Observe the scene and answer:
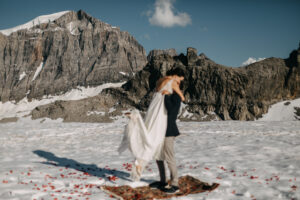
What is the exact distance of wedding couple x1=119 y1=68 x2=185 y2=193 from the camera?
6922mm

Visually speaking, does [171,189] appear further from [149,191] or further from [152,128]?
[152,128]

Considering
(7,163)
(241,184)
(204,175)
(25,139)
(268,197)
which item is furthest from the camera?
(25,139)

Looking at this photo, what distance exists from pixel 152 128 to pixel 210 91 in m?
118

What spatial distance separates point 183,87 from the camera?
12419 cm

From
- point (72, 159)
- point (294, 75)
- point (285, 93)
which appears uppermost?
point (294, 75)

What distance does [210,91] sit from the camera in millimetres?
120875

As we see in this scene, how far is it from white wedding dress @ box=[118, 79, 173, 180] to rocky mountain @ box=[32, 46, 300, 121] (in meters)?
102

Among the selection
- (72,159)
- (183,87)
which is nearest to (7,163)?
(72,159)

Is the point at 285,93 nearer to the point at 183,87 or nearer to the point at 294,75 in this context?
the point at 294,75

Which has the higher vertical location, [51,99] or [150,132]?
[51,99]

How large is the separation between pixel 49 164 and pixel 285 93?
143756mm

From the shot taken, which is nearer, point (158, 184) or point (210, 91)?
point (158, 184)

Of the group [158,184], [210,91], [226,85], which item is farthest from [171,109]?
[210,91]

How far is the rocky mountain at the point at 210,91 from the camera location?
11431 centimetres
